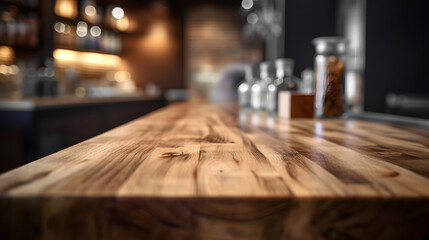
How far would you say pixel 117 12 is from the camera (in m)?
6.27

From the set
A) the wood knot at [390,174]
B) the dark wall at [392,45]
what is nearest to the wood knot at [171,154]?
the wood knot at [390,174]

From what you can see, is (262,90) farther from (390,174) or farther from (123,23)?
(123,23)

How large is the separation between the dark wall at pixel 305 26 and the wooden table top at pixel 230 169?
212cm

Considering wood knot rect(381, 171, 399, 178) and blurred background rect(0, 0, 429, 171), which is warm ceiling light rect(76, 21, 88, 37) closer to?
blurred background rect(0, 0, 429, 171)

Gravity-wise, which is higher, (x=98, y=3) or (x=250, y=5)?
(x=98, y=3)

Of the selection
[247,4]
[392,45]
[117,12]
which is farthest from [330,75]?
[117,12]

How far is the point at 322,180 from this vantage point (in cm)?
40

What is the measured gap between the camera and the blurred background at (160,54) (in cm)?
181

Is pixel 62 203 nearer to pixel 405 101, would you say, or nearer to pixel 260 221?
pixel 260 221

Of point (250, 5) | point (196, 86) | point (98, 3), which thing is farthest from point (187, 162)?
Answer: point (196, 86)

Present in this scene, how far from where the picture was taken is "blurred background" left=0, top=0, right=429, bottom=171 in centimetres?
181

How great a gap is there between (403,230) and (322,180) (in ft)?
0.30

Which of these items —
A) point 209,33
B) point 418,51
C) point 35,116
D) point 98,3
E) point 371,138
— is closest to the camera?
point 371,138

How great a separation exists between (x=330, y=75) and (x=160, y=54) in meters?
5.92
